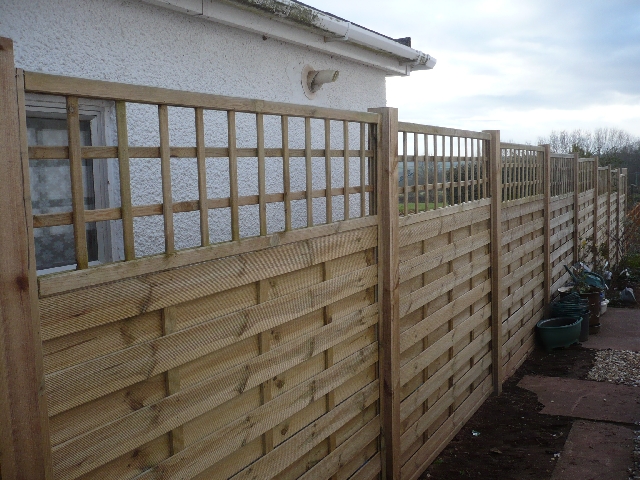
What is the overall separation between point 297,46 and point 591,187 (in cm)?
795

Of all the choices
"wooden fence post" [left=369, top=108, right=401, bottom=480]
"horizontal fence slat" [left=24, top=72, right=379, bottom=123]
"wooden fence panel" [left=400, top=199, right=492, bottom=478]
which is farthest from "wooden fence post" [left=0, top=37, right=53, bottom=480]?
"wooden fence panel" [left=400, top=199, right=492, bottom=478]

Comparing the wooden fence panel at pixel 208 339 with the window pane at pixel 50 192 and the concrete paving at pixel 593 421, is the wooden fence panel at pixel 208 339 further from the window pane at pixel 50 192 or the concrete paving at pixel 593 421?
the concrete paving at pixel 593 421

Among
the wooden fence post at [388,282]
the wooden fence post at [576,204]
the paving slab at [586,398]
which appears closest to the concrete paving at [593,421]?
the paving slab at [586,398]

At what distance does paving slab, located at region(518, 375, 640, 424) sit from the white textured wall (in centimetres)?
268

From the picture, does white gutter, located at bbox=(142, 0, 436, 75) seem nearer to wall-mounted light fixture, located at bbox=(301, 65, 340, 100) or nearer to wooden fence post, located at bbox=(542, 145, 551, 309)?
wall-mounted light fixture, located at bbox=(301, 65, 340, 100)

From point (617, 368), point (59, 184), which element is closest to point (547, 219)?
point (617, 368)

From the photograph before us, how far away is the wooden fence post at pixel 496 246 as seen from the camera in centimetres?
572

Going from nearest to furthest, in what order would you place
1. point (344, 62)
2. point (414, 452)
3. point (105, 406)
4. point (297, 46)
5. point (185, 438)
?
point (105, 406) < point (185, 438) < point (414, 452) < point (297, 46) < point (344, 62)

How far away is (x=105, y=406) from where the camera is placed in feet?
6.18

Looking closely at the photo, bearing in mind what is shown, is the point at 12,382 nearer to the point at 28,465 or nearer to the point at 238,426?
the point at 28,465

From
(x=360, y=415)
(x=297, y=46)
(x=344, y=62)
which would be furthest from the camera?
(x=344, y=62)

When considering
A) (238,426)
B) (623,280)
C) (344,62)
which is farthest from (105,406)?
(623,280)

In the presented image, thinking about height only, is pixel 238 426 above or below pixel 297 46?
below

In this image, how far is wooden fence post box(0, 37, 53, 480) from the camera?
5.07ft
